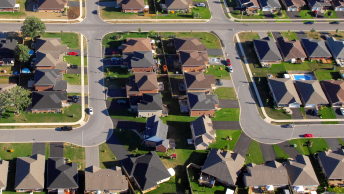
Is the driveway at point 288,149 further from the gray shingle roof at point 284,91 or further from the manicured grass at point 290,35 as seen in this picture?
the manicured grass at point 290,35

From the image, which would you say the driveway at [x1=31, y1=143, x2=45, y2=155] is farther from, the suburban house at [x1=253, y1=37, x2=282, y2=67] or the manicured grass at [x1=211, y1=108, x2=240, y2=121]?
the suburban house at [x1=253, y1=37, x2=282, y2=67]

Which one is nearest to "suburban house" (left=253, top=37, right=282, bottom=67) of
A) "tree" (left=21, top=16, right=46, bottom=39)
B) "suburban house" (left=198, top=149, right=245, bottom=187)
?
"suburban house" (left=198, top=149, right=245, bottom=187)

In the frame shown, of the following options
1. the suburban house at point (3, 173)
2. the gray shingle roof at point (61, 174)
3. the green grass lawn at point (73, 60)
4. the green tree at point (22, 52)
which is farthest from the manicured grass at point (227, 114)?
the green tree at point (22, 52)

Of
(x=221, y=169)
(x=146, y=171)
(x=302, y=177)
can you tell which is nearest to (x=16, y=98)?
(x=146, y=171)

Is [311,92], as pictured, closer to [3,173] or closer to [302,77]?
[302,77]

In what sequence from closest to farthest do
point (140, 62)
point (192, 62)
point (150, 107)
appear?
1. point (150, 107)
2. point (140, 62)
3. point (192, 62)

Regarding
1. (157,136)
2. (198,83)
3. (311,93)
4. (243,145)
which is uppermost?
(198,83)
